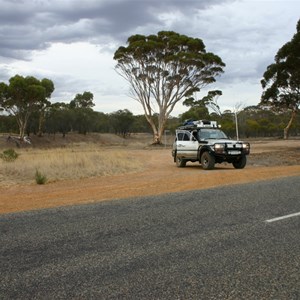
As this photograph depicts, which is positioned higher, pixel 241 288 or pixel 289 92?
pixel 289 92

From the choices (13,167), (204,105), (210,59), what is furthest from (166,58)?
(13,167)

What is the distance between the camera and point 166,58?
52688 mm

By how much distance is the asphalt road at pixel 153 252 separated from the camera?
3.90 meters

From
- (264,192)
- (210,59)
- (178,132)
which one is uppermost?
(210,59)

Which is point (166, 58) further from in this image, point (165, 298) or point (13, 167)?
point (165, 298)

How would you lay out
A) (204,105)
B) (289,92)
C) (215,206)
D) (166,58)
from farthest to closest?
(204,105) < (166,58) < (289,92) < (215,206)

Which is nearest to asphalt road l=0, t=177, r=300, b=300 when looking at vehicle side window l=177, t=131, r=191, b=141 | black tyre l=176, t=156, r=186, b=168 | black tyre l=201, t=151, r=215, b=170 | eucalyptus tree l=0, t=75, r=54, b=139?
black tyre l=201, t=151, r=215, b=170

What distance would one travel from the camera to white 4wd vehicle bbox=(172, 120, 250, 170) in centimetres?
1825

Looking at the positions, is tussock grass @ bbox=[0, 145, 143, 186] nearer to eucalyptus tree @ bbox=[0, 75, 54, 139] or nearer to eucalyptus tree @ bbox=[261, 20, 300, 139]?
eucalyptus tree @ bbox=[261, 20, 300, 139]

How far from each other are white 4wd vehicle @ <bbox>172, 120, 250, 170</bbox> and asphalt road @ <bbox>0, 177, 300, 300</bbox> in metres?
10.1

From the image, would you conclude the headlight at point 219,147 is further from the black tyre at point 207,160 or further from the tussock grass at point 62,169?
the tussock grass at point 62,169

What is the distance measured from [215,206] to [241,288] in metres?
4.18

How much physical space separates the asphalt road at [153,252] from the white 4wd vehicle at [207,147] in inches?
396

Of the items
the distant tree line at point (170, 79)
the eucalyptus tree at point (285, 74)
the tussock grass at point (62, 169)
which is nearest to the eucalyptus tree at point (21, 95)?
the distant tree line at point (170, 79)
